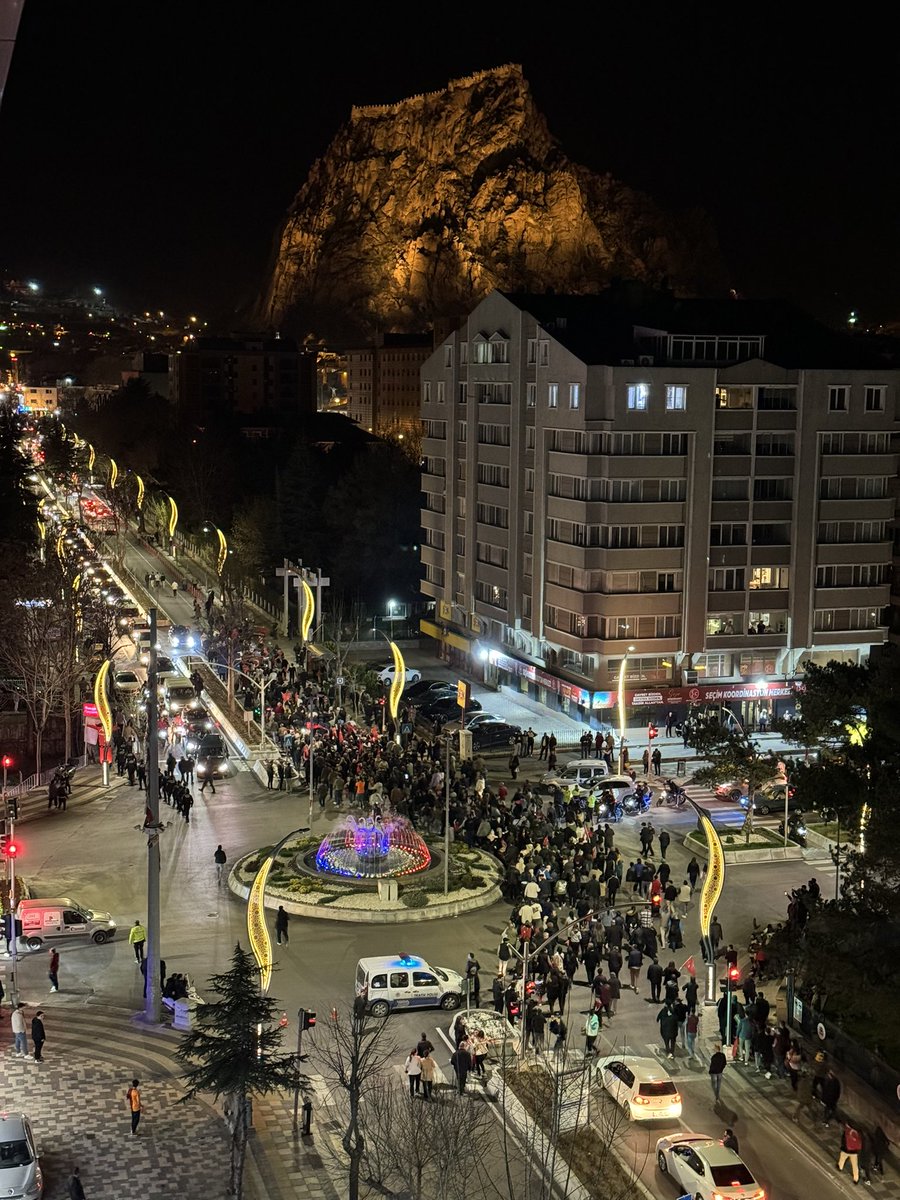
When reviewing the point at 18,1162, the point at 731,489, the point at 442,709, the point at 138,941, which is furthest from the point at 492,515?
the point at 18,1162

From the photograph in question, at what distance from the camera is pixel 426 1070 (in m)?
25.8

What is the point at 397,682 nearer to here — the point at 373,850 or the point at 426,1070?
the point at 373,850

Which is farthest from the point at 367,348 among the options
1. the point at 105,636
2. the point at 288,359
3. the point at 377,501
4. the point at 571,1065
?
the point at 571,1065

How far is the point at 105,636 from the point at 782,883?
1440 inches

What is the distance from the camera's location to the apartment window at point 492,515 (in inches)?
2655

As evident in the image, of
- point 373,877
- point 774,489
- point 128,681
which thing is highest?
point 774,489

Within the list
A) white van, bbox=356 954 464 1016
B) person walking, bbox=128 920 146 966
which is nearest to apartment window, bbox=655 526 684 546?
white van, bbox=356 954 464 1016

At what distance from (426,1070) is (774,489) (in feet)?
132

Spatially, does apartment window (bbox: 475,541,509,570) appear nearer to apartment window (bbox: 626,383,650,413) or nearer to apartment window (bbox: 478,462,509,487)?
apartment window (bbox: 478,462,509,487)

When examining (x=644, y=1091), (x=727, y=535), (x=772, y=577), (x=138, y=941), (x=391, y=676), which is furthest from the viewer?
(x=391, y=676)

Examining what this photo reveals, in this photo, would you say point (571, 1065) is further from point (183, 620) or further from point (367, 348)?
point (367, 348)

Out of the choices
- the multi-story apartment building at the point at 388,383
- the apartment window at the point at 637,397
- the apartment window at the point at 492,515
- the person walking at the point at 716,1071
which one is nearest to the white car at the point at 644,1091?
the person walking at the point at 716,1071

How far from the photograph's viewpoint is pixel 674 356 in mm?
60719

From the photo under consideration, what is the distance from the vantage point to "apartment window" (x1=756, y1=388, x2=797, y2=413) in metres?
60.6
